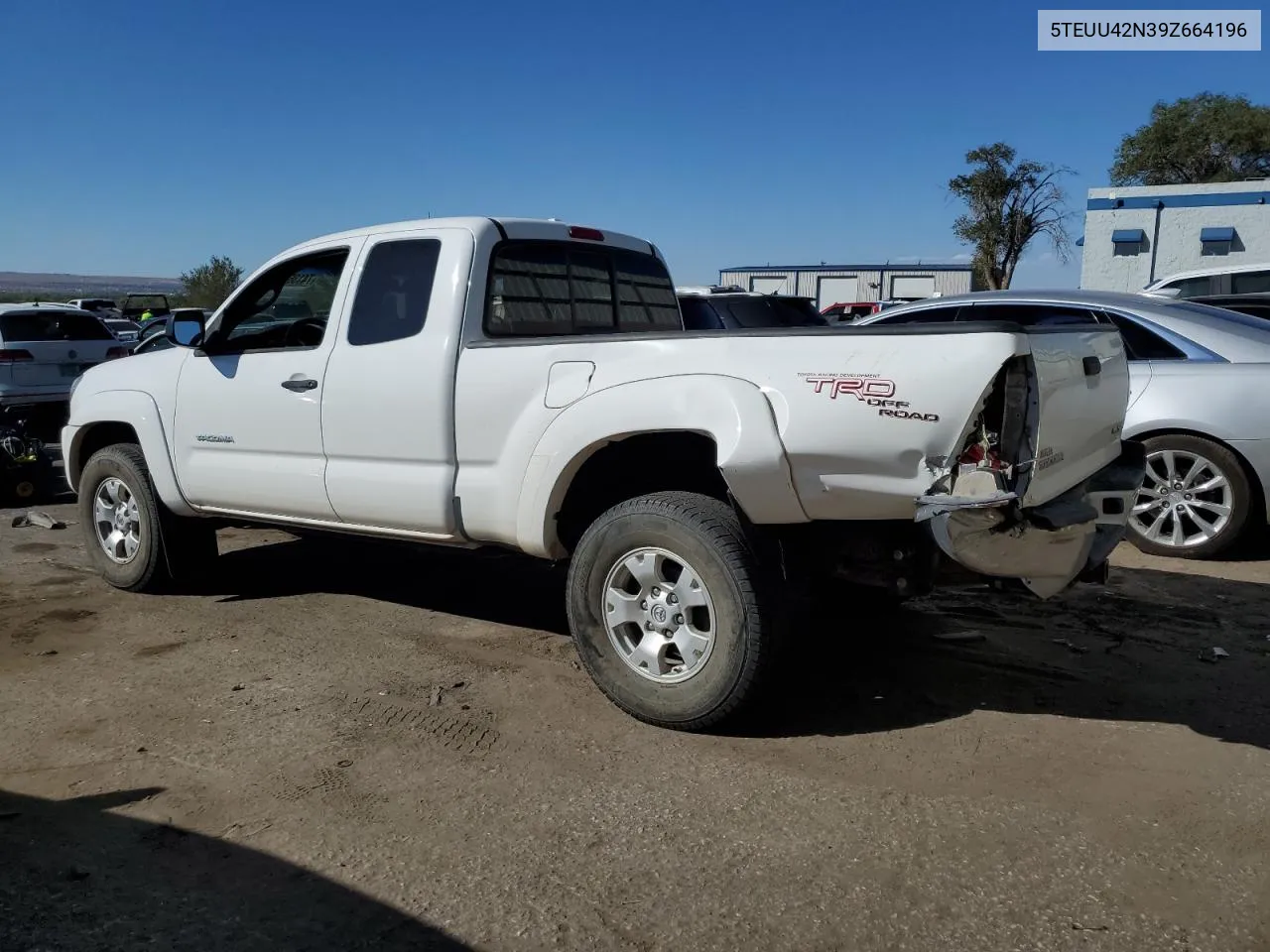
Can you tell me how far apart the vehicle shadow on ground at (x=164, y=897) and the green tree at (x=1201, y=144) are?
43.6 metres

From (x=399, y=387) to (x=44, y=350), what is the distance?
940 centimetres

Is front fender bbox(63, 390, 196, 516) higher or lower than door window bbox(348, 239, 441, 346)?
lower

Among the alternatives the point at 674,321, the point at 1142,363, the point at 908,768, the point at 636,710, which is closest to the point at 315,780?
the point at 636,710

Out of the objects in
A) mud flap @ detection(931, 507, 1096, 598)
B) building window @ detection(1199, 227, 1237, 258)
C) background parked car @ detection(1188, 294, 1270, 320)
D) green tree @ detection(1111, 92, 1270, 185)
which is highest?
green tree @ detection(1111, 92, 1270, 185)

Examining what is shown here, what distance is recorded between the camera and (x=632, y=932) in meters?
2.80

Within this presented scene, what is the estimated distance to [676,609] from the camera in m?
4.06

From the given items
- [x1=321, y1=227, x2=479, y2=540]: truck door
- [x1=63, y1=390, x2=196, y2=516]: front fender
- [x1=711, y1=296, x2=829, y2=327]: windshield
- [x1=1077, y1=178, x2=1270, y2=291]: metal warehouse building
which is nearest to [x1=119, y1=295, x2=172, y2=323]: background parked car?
[x1=711, y1=296, x2=829, y2=327]: windshield

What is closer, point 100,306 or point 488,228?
point 488,228

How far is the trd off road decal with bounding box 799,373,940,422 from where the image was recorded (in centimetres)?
348

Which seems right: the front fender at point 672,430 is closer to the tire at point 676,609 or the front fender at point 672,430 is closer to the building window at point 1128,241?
the tire at point 676,609

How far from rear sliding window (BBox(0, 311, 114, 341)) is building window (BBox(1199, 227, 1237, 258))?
85.6 ft

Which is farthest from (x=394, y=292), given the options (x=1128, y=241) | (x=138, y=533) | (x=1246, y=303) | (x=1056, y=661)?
(x=1128, y=241)

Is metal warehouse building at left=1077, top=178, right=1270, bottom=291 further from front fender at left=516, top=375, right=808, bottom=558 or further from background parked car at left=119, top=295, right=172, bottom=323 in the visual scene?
front fender at left=516, top=375, right=808, bottom=558

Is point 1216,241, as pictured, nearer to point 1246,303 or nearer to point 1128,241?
point 1128,241
